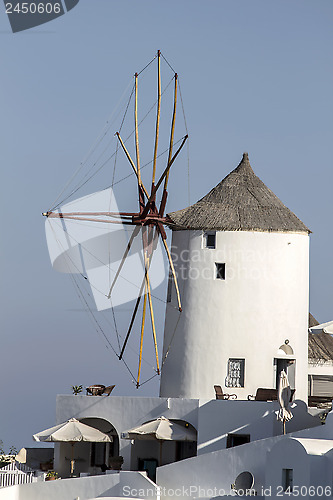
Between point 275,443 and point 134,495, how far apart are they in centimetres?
576

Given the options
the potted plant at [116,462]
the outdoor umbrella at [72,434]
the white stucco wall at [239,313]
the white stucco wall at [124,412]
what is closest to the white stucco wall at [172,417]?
the white stucco wall at [124,412]

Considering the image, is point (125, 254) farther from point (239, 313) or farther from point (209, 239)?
point (239, 313)

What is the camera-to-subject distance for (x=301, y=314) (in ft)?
138

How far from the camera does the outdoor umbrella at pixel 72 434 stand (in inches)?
1551

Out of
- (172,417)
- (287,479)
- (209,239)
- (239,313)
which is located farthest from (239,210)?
(287,479)

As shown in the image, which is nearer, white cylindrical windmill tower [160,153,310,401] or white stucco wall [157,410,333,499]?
white stucco wall [157,410,333,499]

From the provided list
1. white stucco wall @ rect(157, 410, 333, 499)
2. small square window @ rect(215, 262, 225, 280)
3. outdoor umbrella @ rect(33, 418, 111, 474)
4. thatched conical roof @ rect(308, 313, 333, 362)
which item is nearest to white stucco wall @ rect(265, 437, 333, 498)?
white stucco wall @ rect(157, 410, 333, 499)

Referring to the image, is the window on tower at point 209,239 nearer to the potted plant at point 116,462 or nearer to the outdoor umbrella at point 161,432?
the outdoor umbrella at point 161,432

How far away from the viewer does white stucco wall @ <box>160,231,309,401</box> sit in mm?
41094

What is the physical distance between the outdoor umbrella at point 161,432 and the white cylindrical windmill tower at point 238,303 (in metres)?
2.43

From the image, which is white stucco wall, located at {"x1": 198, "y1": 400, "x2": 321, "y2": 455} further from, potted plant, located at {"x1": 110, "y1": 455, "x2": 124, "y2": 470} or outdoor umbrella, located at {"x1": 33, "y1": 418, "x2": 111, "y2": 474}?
outdoor umbrella, located at {"x1": 33, "y1": 418, "x2": 111, "y2": 474}

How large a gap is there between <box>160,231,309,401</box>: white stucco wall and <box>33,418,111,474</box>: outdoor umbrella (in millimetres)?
3389

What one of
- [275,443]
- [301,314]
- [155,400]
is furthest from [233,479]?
[301,314]

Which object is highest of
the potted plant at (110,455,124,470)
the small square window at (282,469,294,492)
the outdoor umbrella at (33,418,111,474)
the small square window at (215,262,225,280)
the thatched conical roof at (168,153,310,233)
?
the thatched conical roof at (168,153,310,233)
